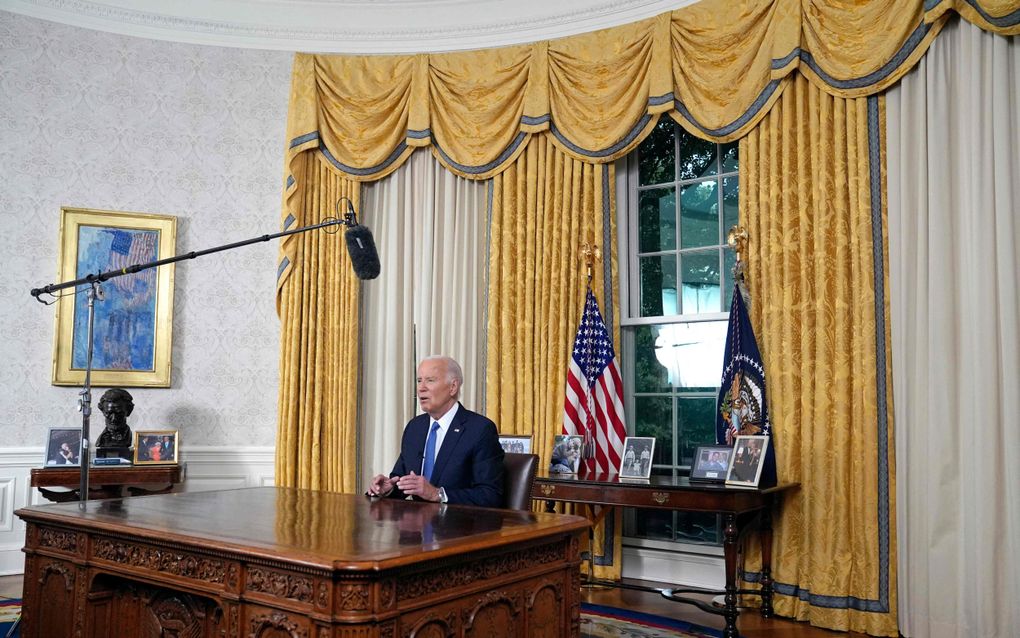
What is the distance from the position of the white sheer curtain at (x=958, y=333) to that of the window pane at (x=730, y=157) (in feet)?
3.88

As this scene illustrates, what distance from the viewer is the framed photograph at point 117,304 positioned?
Result: 623 centimetres

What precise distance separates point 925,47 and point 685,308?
215cm

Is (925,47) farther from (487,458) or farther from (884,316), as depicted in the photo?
(487,458)

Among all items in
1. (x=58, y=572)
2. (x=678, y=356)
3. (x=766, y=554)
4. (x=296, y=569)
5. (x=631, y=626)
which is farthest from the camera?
(x=678, y=356)

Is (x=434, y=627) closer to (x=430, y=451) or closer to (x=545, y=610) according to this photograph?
(x=545, y=610)

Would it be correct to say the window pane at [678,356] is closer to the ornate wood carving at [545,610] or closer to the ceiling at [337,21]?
the ceiling at [337,21]

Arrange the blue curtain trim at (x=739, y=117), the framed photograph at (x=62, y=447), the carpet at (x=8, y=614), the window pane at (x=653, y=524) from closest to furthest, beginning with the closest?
the carpet at (x=8, y=614) → the blue curtain trim at (x=739, y=117) → the framed photograph at (x=62, y=447) → the window pane at (x=653, y=524)

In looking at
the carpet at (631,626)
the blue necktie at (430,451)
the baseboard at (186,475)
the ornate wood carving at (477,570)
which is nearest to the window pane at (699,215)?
the carpet at (631,626)

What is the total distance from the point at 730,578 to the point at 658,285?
87.5 inches

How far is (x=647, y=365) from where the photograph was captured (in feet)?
20.1

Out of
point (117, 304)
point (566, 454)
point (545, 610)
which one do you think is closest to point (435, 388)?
point (545, 610)

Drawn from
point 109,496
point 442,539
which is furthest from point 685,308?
point 109,496

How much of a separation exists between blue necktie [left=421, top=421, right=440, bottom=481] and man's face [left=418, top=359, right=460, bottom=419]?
57mm

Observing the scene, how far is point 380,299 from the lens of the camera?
22.3ft
